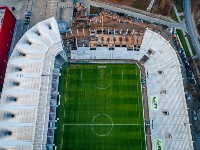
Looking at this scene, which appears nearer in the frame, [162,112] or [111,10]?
[162,112]

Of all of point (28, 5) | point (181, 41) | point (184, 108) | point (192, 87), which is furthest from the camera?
point (28, 5)

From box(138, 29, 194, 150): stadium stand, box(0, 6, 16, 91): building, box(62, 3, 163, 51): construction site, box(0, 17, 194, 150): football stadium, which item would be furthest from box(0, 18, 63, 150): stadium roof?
box(138, 29, 194, 150): stadium stand

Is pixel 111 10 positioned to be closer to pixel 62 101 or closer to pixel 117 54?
pixel 117 54

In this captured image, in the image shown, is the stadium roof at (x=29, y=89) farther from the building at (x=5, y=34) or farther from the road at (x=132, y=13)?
the road at (x=132, y=13)

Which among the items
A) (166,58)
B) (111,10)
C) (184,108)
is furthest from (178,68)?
(111,10)

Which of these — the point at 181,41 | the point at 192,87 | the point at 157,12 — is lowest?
the point at 192,87

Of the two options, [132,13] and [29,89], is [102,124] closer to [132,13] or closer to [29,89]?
[29,89]

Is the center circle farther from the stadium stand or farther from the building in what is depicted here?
the building
